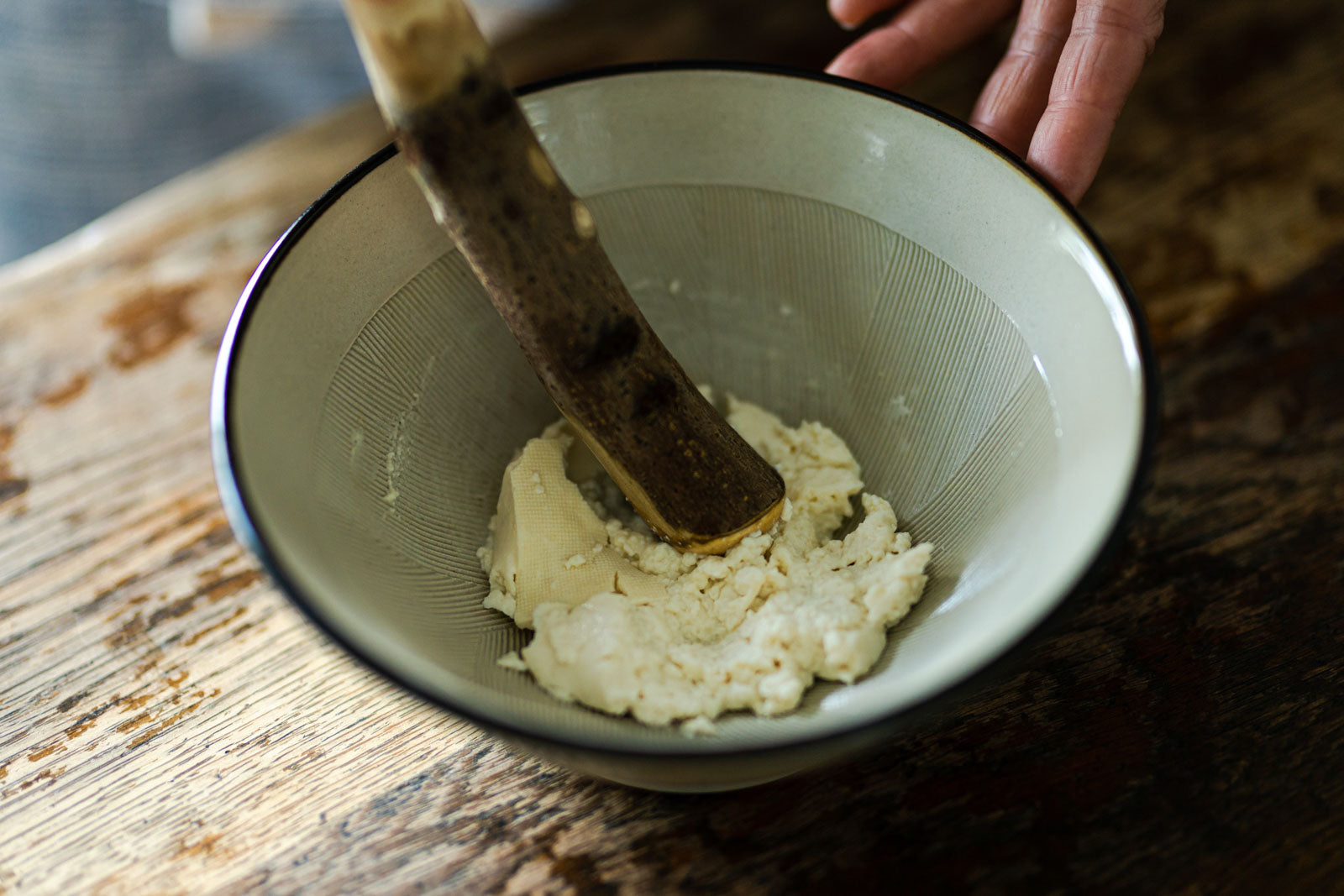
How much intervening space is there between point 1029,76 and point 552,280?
669 mm

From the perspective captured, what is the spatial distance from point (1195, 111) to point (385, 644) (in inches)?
56.4

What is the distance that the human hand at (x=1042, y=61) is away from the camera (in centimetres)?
104

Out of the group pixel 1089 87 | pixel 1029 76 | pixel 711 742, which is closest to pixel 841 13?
pixel 1029 76

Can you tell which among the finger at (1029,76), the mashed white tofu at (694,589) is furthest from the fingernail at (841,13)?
the mashed white tofu at (694,589)

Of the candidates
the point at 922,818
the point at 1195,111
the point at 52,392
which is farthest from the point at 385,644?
the point at 1195,111

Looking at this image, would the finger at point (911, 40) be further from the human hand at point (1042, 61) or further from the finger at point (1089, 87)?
the finger at point (1089, 87)

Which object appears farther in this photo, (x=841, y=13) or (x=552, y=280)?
(x=841, y=13)

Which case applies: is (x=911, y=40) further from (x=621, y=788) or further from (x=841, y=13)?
(x=621, y=788)

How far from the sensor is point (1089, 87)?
104 centimetres

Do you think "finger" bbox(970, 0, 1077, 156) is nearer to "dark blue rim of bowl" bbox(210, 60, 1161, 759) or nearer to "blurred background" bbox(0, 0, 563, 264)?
"dark blue rim of bowl" bbox(210, 60, 1161, 759)

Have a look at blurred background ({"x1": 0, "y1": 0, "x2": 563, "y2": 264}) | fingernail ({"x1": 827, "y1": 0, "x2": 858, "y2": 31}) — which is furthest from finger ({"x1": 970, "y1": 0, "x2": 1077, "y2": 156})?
blurred background ({"x1": 0, "y1": 0, "x2": 563, "y2": 264})

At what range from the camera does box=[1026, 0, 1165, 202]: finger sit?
3.39 feet

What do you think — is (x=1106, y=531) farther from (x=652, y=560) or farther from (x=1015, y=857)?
(x=652, y=560)

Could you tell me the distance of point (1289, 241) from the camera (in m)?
1.35
